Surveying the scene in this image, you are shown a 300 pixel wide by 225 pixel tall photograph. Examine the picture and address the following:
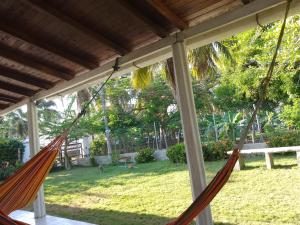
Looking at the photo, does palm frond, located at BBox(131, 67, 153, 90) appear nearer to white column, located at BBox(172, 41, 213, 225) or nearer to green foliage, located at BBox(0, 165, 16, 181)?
white column, located at BBox(172, 41, 213, 225)

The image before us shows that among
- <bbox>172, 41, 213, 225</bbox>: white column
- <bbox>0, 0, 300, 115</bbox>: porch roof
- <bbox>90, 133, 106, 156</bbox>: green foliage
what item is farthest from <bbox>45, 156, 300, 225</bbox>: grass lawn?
<bbox>90, 133, 106, 156</bbox>: green foliage

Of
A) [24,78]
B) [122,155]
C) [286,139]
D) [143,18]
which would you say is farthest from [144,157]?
[143,18]

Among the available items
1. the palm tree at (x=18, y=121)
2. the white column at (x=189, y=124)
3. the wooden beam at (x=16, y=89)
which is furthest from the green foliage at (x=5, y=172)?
the white column at (x=189, y=124)

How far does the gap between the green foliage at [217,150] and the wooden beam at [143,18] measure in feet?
22.7

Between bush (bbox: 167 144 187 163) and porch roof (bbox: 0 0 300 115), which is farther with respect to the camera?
bush (bbox: 167 144 187 163)

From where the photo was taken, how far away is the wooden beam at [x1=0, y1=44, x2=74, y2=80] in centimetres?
273

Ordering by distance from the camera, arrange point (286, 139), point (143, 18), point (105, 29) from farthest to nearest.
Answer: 1. point (286, 139)
2. point (105, 29)
3. point (143, 18)

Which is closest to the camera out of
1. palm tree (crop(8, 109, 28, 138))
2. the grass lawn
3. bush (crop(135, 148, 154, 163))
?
the grass lawn

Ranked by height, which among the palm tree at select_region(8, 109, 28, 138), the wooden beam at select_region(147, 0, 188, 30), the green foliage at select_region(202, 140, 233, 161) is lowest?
the green foliage at select_region(202, 140, 233, 161)

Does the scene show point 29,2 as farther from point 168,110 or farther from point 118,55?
point 168,110

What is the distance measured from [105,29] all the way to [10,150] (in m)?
11.0

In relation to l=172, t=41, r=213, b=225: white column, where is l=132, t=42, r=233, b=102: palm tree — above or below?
above

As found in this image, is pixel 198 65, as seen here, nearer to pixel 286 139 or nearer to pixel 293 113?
pixel 293 113

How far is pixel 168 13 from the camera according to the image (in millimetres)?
2062
